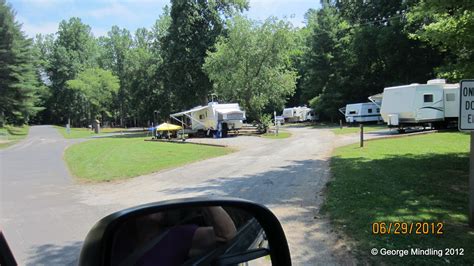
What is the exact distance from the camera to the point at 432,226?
5.83 meters

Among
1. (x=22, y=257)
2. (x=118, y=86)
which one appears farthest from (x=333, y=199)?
(x=118, y=86)

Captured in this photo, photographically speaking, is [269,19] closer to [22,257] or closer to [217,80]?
[217,80]

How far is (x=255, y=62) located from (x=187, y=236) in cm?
3471

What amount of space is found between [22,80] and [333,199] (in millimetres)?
55041

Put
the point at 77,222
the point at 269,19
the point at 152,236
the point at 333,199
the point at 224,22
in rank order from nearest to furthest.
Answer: the point at 152,236 → the point at 77,222 → the point at 333,199 → the point at 269,19 → the point at 224,22

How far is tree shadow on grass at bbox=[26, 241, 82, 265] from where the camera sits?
17.3 ft

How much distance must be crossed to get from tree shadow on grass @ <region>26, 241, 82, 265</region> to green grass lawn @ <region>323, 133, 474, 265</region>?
143 inches

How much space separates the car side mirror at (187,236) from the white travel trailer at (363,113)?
137 feet

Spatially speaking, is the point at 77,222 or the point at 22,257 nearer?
the point at 22,257

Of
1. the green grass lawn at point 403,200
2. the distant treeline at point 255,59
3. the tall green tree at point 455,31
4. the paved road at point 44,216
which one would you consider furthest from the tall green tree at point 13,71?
the tall green tree at point 455,31

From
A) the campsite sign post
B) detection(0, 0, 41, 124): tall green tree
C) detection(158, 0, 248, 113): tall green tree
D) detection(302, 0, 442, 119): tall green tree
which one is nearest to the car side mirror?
the campsite sign post

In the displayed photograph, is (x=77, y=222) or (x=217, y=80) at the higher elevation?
(x=217, y=80)
